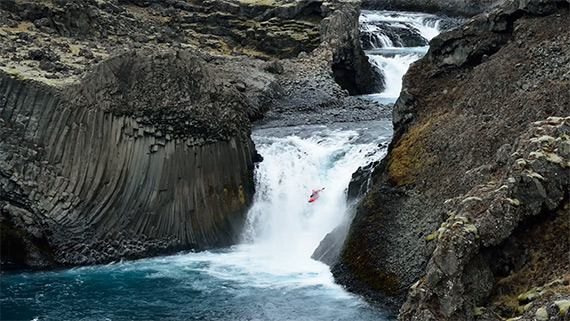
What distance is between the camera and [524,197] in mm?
11836

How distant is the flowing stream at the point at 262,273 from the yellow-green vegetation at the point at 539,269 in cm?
480

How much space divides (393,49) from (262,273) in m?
36.4

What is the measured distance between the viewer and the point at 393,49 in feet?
173

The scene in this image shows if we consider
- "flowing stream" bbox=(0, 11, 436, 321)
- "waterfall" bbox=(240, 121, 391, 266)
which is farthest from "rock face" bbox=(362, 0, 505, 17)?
"waterfall" bbox=(240, 121, 391, 266)

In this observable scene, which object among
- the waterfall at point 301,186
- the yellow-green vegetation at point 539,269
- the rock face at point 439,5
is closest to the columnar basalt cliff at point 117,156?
the waterfall at point 301,186

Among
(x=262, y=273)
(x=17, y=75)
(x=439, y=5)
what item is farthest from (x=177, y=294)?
(x=439, y=5)

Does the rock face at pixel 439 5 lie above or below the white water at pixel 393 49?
above

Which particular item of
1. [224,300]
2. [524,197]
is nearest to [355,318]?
[224,300]

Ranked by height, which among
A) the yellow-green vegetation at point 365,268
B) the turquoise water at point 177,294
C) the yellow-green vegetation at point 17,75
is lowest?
the turquoise water at point 177,294

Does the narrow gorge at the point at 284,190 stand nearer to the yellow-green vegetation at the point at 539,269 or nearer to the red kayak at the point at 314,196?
the yellow-green vegetation at the point at 539,269

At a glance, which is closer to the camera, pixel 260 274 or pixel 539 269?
pixel 539 269

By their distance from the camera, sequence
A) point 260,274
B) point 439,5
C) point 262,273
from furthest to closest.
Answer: point 439,5 < point 262,273 < point 260,274

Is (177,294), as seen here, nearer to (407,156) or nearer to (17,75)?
(407,156)

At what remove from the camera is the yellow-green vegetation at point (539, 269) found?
10672 millimetres
